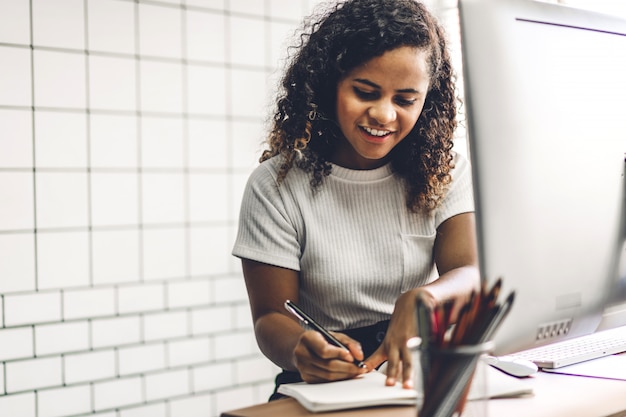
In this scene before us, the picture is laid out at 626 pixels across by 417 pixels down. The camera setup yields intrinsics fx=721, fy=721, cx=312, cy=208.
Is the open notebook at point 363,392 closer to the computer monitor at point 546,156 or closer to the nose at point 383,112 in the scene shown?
the computer monitor at point 546,156

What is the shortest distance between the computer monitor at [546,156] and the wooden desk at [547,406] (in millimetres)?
72

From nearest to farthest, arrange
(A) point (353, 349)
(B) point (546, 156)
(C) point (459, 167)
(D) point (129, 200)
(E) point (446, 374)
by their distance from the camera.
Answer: (E) point (446, 374)
(B) point (546, 156)
(A) point (353, 349)
(C) point (459, 167)
(D) point (129, 200)

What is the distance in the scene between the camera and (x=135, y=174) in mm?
2285

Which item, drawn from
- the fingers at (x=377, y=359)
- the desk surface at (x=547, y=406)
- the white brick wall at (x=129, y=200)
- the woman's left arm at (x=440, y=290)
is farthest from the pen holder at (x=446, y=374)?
the white brick wall at (x=129, y=200)

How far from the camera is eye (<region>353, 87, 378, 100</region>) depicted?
1314 millimetres

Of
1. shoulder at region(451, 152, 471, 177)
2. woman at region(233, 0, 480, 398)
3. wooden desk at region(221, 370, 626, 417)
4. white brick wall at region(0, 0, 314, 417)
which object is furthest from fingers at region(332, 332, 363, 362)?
white brick wall at region(0, 0, 314, 417)

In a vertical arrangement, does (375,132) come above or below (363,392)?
above

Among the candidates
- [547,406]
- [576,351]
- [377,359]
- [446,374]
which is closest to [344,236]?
[377,359]

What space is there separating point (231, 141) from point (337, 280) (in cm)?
119

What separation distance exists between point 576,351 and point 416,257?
37 cm

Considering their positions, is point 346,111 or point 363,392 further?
point 346,111

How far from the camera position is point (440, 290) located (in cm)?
119

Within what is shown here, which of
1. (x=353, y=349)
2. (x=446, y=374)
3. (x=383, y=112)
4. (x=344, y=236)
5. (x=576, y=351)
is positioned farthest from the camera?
(x=344, y=236)

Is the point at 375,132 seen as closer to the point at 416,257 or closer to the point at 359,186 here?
the point at 359,186
